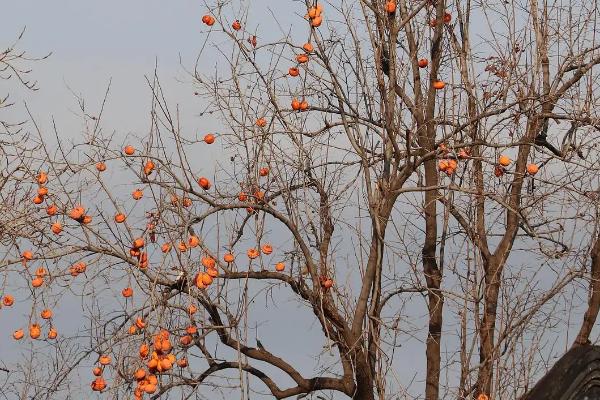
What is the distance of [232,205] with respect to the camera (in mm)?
6742

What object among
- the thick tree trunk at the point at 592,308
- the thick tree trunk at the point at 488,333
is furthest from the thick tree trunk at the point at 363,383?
the thick tree trunk at the point at 592,308

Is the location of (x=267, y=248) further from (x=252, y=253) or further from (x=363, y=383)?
(x=363, y=383)

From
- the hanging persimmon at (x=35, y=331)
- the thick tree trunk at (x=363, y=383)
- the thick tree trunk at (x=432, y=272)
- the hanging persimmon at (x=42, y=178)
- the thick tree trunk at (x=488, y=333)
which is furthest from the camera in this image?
the thick tree trunk at (x=432, y=272)

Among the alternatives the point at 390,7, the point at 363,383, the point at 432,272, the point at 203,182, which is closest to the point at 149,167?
the point at 203,182

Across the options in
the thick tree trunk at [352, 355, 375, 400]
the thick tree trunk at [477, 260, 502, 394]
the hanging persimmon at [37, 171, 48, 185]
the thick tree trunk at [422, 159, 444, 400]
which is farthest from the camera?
the thick tree trunk at [422, 159, 444, 400]

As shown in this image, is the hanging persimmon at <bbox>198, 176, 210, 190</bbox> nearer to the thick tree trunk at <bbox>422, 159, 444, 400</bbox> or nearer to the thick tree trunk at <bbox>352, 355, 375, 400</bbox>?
the thick tree trunk at <bbox>352, 355, 375, 400</bbox>

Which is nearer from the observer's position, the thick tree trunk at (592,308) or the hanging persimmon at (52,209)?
the hanging persimmon at (52,209)

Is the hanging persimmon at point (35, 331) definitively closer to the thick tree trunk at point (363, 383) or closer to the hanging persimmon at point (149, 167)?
the hanging persimmon at point (149, 167)

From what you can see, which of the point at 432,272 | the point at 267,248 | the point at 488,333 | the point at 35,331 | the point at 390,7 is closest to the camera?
the point at 35,331

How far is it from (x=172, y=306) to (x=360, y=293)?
5.36ft

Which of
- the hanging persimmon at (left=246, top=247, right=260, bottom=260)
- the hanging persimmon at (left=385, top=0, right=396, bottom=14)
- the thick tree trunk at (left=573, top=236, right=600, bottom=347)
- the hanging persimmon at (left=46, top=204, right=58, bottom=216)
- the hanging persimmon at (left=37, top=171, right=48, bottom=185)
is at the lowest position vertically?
the hanging persimmon at (left=246, top=247, right=260, bottom=260)

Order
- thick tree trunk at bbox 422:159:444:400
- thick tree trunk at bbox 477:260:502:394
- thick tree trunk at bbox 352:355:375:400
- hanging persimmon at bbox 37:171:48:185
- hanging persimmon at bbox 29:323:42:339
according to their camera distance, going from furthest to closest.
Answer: thick tree trunk at bbox 422:159:444:400
thick tree trunk at bbox 477:260:502:394
thick tree trunk at bbox 352:355:375:400
hanging persimmon at bbox 37:171:48:185
hanging persimmon at bbox 29:323:42:339

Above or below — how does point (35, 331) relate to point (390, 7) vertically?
below

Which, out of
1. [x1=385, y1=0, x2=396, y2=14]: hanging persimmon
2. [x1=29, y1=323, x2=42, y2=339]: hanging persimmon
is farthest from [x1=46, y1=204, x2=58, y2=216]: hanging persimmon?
[x1=385, y1=0, x2=396, y2=14]: hanging persimmon
